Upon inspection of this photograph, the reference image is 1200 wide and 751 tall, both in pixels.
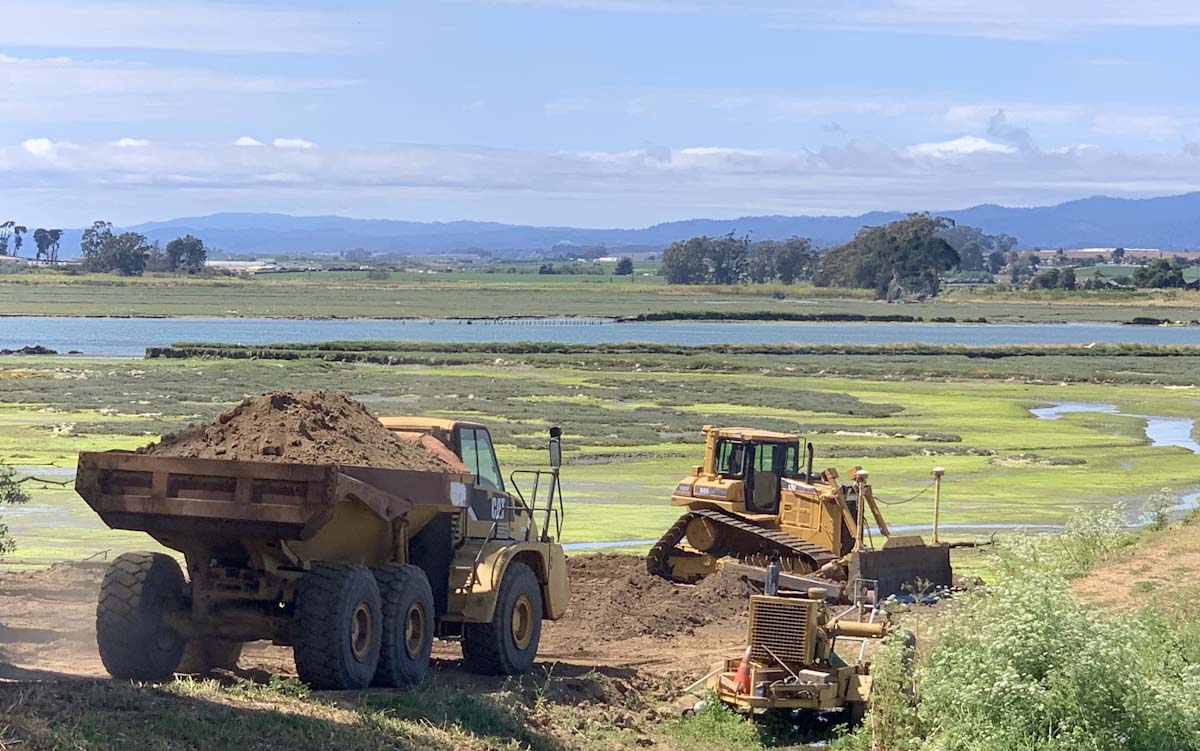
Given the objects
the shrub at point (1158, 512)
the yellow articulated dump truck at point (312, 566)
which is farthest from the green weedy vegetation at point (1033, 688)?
the shrub at point (1158, 512)

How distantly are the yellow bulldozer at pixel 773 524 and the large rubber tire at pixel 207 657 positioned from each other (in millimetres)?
9296

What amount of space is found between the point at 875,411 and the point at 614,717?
47468mm

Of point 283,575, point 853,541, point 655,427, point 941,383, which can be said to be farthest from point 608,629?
point 941,383

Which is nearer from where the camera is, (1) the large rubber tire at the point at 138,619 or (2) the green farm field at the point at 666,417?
(1) the large rubber tire at the point at 138,619

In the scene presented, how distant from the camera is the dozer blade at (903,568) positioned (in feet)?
76.1

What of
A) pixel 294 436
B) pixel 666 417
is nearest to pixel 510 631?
pixel 294 436

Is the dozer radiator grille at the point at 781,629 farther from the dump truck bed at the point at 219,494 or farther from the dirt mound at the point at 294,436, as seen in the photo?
the dump truck bed at the point at 219,494

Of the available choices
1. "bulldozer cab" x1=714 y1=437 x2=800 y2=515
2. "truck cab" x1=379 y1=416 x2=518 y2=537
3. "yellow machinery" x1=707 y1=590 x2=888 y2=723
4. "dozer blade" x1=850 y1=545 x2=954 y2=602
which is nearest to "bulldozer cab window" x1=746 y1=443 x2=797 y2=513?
"bulldozer cab" x1=714 y1=437 x2=800 y2=515

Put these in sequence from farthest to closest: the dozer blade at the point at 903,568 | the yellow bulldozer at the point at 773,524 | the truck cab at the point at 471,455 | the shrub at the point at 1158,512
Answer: the shrub at the point at 1158,512
the yellow bulldozer at the point at 773,524
the dozer blade at the point at 903,568
the truck cab at the point at 471,455

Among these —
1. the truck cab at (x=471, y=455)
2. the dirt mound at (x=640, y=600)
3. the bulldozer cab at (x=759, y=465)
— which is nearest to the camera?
the truck cab at (x=471, y=455)

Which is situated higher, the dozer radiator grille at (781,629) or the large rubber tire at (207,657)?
Answer: the dozer radiator grille at (781,629)

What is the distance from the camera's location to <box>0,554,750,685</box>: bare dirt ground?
676 inches

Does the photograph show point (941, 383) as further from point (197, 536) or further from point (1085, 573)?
point (197, 536)

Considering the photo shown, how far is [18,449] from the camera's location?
4094 centimetres
